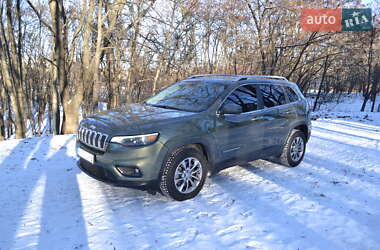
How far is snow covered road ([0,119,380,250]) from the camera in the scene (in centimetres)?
282

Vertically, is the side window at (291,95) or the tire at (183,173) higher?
the side window at (291,95)

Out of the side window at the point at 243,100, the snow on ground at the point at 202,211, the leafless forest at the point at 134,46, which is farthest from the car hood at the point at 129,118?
the leafless forest at the point at 134,46

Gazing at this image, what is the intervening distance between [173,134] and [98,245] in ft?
4.90

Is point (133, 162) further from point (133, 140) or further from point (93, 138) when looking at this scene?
point (93, 138)

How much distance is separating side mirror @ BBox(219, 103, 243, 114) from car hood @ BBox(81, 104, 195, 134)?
1.62 feet

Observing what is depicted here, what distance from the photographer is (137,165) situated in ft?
10.6

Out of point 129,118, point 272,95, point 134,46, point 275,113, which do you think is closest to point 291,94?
point 272,95

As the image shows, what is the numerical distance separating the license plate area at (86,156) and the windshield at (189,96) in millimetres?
1368

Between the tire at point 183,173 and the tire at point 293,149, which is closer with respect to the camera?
the tire at point 183,173

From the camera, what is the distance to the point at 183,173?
142 inches

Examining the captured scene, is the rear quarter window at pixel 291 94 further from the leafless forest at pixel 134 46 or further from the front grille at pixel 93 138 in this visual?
the leafless forest at pixel 134 46

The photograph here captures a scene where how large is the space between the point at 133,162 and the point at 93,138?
71cm

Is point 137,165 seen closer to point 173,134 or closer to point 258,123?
point 173,134

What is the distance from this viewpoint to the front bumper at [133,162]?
3213 mm
